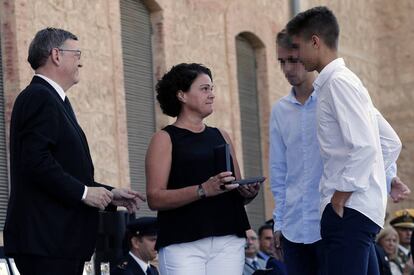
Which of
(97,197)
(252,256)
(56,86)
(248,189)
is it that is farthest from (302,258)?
(252,256)

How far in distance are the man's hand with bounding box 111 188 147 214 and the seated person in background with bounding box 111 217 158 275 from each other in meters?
4.37

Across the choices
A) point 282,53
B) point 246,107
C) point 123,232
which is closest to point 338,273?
point 282,53

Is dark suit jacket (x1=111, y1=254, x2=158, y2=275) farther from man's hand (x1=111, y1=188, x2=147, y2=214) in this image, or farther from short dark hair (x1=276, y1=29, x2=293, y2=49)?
short dark hair (x1=276, y1=29, x2=293, y2=49)

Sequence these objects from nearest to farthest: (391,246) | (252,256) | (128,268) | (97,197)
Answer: (97,197), (128,268), (252,256), (391,246)

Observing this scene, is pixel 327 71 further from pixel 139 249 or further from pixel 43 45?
pixel 139 249

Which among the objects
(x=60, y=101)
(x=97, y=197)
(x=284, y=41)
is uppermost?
(x=284, y=41)

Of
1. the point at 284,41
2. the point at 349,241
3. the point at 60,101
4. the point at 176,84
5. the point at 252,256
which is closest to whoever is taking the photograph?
the point at 349,241

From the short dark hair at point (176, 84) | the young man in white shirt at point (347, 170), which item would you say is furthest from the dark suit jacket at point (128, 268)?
the young man in white shirt at point (347, 170)

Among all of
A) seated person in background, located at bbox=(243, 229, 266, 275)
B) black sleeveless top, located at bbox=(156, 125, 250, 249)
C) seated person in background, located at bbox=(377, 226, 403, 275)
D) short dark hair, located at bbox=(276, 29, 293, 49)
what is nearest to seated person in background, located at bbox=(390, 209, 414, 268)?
seated person in background, located at bbox=(377, 226, 403, 275)

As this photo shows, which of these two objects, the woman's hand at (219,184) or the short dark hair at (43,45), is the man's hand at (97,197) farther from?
the short dark hair at (43,45)

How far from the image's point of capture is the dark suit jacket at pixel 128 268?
39.2 ft

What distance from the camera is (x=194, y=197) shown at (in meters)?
7.56

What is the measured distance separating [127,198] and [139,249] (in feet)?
17.2

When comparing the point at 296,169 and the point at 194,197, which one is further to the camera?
the point at 296,169
